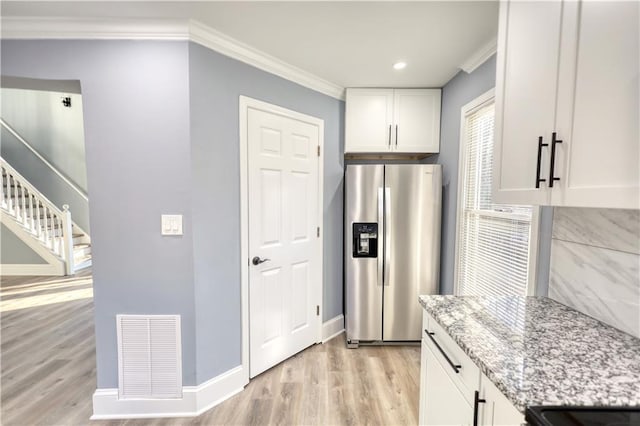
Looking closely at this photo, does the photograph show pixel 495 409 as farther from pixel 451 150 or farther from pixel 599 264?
pixel 451 150

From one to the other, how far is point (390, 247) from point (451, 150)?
99 centimetres

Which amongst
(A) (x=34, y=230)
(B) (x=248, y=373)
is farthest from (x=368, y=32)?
(A) (x=34, y=230)

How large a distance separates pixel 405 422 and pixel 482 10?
244 centimetres

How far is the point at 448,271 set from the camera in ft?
8.08

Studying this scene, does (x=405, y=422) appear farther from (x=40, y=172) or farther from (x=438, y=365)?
(x=40, y=172)

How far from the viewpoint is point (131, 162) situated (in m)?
1.72

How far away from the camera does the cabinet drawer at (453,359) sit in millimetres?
957

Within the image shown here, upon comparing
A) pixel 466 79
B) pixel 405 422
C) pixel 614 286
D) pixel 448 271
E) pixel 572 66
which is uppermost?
pixel 466 79

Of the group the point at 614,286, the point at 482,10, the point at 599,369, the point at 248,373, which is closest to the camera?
the point at 599,369

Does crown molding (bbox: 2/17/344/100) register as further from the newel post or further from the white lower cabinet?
the newel post

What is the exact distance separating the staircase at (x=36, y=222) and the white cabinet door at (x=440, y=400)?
5.96m

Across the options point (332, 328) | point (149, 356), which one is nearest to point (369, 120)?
point (332, 328)

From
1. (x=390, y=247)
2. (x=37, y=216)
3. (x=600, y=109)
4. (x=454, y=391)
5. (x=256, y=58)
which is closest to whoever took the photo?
(x=600, y=109)

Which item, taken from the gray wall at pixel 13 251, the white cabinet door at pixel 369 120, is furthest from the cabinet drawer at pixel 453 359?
the gray wall at pixel 13 251
